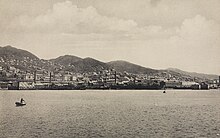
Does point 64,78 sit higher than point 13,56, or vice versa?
point 13,56

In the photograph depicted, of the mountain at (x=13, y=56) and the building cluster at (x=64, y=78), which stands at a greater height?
the mountain at (x=13, y=56)

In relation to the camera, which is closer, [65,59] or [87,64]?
[65,59]

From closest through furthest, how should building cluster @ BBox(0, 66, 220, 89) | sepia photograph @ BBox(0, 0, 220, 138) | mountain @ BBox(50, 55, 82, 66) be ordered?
sepia photograph @ BBox(0, 0, 220, 138)
mountain @ BBox(50, 55, 82, 66)
building cluster @ BBox(0, 66, 220, 89)

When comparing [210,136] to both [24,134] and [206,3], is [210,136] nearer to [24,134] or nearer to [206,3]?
[206,3]

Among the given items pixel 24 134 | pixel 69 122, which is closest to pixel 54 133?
pixel 24 134

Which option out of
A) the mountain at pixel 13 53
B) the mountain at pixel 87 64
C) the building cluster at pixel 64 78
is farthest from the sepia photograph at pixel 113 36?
the building cluster at pixel 64 78

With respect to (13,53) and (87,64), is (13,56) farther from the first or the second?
(87,64)

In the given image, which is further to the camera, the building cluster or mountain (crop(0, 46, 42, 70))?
the building cluster

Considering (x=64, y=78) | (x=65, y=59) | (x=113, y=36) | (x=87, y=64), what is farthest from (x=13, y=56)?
(x=64, y=78)

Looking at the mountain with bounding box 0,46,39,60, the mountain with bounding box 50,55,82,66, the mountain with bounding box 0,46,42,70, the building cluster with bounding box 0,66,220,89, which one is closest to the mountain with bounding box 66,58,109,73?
the mountain with bounding box 50,55,82,66

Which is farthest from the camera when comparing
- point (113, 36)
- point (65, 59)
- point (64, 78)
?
point (64, 78)

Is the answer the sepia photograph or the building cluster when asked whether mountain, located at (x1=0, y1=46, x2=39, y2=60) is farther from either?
the building cluster

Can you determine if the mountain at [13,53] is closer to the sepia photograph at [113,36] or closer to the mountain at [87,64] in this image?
the sepia photograph at [113,36]
